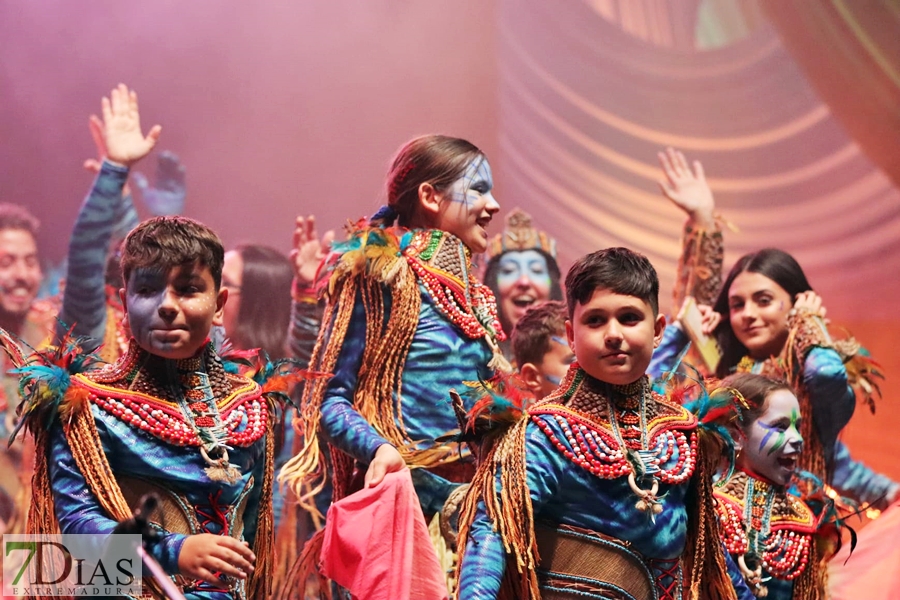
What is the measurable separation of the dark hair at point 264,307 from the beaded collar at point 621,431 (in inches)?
84.3

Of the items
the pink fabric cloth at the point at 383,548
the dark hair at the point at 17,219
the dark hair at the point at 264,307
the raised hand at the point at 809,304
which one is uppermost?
the dark hair at the point at 17,219

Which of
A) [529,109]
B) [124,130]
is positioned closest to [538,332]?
[124,130]

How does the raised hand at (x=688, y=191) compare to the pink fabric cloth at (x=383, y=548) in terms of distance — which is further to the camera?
the raised hand at (x=688, y=191)

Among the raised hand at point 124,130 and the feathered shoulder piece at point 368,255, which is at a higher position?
the raised hand at point 124,130

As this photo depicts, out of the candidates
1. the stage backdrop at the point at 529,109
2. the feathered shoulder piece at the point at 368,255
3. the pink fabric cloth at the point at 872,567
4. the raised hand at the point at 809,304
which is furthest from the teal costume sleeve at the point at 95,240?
the pink fabric cloth at the point at 872,567

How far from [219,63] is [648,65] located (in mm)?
1860

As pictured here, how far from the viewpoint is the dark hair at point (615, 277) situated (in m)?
2.17

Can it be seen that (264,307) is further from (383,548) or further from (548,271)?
(383,548)

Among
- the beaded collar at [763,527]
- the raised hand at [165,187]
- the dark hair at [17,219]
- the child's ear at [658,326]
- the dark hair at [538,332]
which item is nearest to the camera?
the child's ear at [658,326]

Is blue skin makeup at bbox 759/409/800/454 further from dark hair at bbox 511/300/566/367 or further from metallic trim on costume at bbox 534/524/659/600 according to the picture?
metallic trim on costume at bbox 534/524/659/600

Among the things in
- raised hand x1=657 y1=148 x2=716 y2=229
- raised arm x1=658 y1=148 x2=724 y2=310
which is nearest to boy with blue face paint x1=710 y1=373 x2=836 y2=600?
raised arm x1=658 y1=148 x2=724 y2=310

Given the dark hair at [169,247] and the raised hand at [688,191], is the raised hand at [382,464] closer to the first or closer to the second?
the dark hair at [169,247]

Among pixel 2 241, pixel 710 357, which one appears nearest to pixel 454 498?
pixel 710 357

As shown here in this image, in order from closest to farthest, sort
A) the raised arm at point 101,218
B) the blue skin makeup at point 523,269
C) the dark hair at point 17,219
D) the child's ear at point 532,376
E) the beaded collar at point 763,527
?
the beaded collar at point 763,527 < the child's ear at point 532,376 < the raised arm at point 101,218 < the blue skin makeup at point 523,269 < the dark hair at point 17,219
